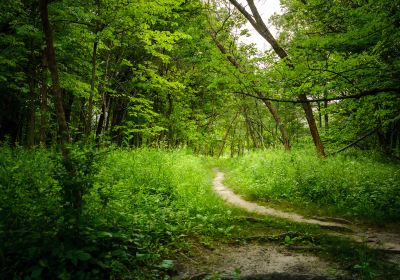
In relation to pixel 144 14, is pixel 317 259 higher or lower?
lower

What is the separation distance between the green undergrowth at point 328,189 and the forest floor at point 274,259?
1.17 meters

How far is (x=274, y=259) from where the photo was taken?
5.79m

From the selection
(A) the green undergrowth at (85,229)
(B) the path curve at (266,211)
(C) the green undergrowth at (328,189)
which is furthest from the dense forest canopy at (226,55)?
(B) the path curve at (266,211)

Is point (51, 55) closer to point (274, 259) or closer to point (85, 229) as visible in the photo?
point (85, 229)

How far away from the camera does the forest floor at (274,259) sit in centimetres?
504

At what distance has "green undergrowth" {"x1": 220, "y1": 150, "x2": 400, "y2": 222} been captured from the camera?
28.5ft

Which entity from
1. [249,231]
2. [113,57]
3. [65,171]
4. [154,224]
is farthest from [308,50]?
[113,57]

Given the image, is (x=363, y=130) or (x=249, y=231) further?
(x=363, y=130)

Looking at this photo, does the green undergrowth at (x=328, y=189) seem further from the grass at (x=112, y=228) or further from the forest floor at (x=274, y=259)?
the grass at (x=112, y=228)

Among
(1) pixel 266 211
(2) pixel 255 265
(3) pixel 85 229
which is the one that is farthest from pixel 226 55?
(3) pixel 85 229

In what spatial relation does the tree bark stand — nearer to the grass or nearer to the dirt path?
the grass

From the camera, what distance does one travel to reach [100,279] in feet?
14.0

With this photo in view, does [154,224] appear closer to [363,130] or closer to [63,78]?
[63,78]

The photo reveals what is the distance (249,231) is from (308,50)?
17.8 feet
